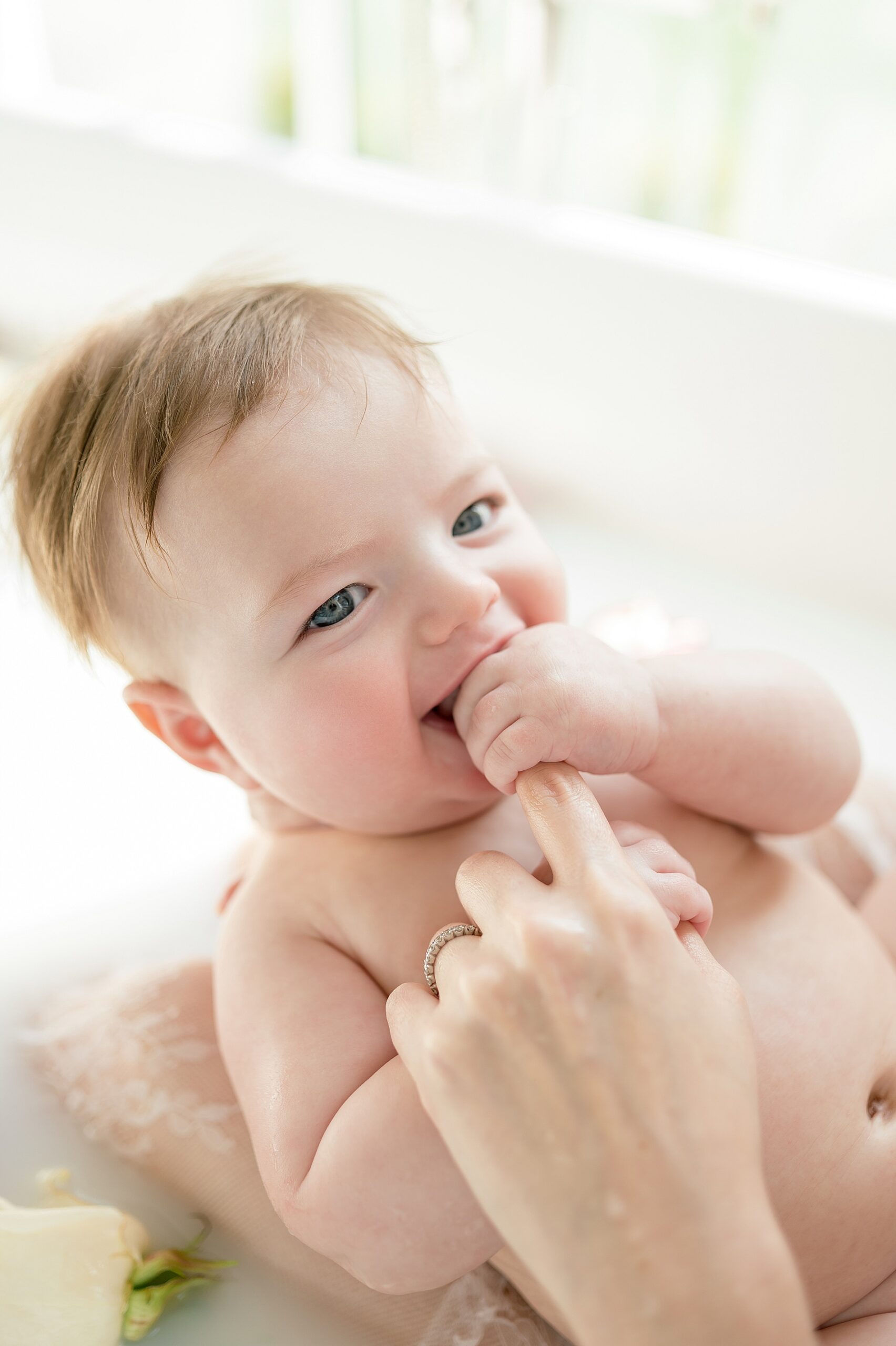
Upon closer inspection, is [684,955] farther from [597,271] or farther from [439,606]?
[597,271]

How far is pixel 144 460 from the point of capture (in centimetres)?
83

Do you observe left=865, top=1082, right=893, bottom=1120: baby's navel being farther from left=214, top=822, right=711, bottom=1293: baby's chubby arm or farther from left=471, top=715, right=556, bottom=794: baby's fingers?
left=471, top=715, right=556, bottom=794: baby's fingers

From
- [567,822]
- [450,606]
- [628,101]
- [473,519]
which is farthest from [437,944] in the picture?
[628,101]

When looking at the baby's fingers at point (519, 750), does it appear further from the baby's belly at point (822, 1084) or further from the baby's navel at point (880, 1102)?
the baby's navel at point (880, 1102)

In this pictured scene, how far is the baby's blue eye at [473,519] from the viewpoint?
90 cm

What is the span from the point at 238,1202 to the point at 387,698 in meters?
0.46

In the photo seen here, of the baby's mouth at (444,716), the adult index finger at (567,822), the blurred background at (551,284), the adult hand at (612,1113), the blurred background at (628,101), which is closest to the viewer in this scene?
the adult hand at (612,1113)

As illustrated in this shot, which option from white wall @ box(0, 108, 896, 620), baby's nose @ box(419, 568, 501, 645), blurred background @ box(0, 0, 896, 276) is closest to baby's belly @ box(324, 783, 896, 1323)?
baby's nose @ box(419, 568, 501, 645)

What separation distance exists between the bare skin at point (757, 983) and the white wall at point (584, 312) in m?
0.65

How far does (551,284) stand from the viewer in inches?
61.0

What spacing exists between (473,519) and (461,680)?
5.8 inches

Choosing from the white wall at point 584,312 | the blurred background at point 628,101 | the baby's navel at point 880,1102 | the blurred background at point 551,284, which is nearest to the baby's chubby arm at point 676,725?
the baby's navel at point 880,1102

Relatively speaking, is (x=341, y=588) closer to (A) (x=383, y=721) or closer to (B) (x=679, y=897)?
(A) (x=383, y=721)

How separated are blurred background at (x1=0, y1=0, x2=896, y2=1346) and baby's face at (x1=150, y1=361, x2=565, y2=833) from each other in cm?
46
